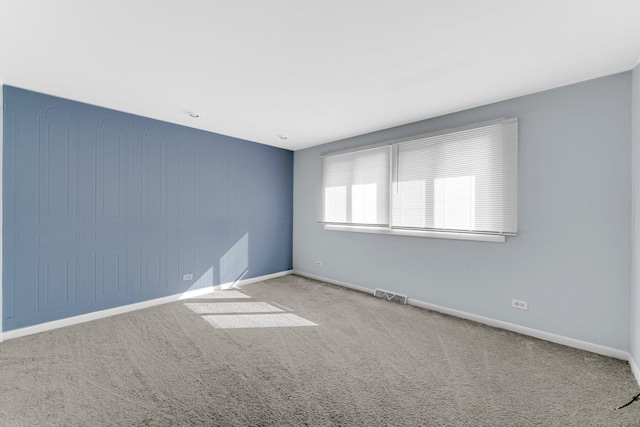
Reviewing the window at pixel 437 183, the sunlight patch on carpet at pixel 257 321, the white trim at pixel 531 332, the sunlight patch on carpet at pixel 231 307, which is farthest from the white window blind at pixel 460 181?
the sunlight patch on carpet at pixel 231 307

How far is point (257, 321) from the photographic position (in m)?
3.41

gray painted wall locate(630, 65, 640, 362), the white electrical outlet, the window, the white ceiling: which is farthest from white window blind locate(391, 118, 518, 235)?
gray painted wall locate(630, 65, 640, 362)

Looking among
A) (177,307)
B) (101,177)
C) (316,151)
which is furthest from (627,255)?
(101,177)

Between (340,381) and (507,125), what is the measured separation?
3.16 metres

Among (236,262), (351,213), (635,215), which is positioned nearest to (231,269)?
(236,262)

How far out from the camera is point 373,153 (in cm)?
448

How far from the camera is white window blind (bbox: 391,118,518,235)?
3.15 meters

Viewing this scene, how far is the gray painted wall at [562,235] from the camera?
256 centimetres

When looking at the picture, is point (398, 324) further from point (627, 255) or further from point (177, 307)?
point (177, 307)

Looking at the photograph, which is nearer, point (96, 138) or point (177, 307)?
point (96, 138)

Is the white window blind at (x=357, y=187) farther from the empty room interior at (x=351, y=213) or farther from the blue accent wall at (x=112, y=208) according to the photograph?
the blue accent wall at (x=112, y=208)

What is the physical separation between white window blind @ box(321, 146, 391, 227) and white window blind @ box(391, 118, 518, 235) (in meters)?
0.22

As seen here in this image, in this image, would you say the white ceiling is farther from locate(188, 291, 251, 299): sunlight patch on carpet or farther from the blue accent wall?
locate(188, 291, 251, 299): sunlight patch on carpet

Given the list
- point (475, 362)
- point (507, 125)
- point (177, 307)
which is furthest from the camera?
point (177, 307)
